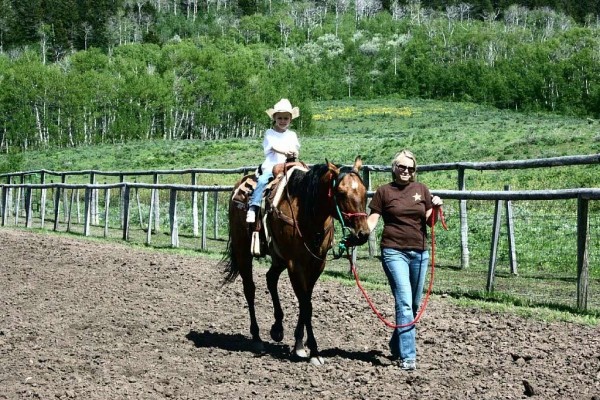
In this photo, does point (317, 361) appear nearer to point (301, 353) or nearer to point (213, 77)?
point (301, 353)

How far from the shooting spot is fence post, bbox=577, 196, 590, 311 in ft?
29.7

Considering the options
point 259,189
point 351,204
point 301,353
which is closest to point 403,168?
point 351,204

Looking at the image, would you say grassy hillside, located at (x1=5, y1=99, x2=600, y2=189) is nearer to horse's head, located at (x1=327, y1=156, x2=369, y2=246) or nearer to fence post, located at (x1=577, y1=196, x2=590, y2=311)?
fence post, located at (x1=577, y1=196, x2=590, y2=311)

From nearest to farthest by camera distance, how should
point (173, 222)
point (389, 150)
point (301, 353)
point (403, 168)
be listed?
point (403, 168), point (301, 353), point (173, 222), point (389, 150)

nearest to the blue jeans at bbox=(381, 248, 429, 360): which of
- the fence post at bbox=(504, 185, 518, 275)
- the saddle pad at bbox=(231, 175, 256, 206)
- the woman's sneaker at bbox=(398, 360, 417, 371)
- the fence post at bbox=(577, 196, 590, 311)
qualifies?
the woman's sneaker at bbox=(398, 360, 417, 371)

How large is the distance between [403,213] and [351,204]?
0.52 meters

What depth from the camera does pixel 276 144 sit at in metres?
8.59

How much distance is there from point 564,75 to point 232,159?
105900 millimetres

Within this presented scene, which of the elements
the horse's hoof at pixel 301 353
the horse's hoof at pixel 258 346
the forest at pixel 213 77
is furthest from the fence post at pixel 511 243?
the forest at pixel 213 77

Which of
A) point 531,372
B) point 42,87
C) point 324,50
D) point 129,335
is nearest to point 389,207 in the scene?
point 531,372

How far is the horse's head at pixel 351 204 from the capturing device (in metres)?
6.81

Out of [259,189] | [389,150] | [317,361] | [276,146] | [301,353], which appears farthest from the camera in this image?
[389,150]

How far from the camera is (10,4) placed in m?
196

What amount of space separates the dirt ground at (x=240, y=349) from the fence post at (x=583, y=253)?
83cm
